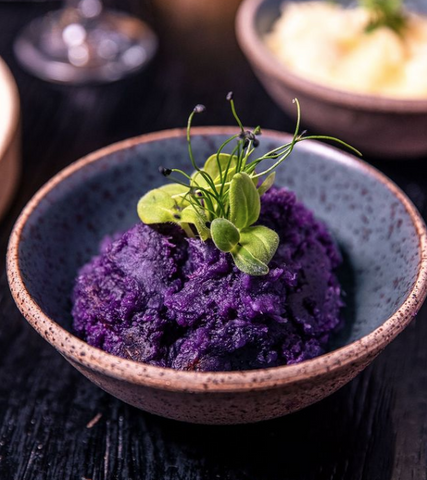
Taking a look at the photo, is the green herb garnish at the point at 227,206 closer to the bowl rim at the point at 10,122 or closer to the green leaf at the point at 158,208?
the green leaf at the point at 158,208

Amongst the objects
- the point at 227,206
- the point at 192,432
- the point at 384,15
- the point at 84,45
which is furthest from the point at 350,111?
the point at 84,45

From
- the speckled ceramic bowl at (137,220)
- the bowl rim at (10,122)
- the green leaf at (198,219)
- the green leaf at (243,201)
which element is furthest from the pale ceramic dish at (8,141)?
the green leaf at (243,201)

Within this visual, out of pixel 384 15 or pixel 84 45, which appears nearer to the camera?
pixel 384 15

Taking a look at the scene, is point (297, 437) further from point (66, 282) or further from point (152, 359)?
point (66, 282)

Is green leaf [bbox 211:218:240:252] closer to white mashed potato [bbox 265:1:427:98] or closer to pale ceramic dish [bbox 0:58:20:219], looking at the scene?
pale ceramic dish [bbox 0:58:20:219]

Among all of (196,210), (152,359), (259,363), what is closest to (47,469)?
(152,359)

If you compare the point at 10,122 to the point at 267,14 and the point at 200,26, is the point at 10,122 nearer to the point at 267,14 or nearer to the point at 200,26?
the point at 267,14
